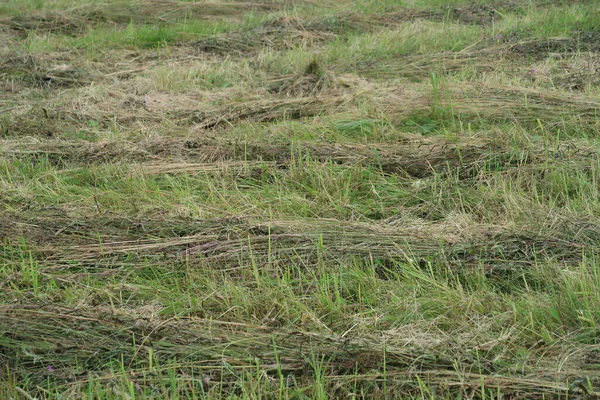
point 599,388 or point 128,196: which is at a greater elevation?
point 599,388

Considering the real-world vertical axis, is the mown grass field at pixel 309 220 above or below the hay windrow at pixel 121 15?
above

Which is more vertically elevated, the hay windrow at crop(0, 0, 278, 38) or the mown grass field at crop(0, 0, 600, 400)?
the mown grass field at crop(0, 0, 600, 400)

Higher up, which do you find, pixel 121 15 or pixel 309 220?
pixel 309 220

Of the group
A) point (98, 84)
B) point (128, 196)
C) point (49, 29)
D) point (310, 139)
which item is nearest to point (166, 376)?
point (128, 196)

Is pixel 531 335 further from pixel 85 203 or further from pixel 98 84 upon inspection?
pixel 98 84

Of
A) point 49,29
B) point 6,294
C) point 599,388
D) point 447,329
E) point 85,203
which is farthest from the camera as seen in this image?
point 49,29

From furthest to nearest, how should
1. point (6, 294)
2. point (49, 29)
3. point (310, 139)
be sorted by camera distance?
point (49, 29), point (310, 139), point (6, 294)

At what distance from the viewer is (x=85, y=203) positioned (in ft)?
13.9

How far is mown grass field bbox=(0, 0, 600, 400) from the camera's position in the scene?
2709mm

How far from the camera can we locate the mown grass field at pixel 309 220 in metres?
2.71

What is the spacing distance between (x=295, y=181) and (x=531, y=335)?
1.83 meters

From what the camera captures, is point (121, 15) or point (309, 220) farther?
point (121, 15)

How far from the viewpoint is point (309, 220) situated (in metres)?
3.87

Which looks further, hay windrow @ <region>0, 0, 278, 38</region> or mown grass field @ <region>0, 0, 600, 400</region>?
hay windrow @ <region>0, 0, 278, 38</region>
